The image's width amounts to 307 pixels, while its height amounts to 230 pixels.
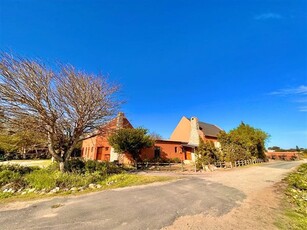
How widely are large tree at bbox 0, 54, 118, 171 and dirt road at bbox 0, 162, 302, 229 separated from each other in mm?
5205

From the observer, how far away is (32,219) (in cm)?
533

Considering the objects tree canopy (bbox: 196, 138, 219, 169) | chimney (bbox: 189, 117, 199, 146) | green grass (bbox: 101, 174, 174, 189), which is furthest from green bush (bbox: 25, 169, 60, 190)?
chimney (bbox: 189, 117, 199, 146)

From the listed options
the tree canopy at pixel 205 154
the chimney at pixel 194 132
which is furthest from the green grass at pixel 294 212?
the chimney at pixel 194 132

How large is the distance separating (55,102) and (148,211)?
871cm

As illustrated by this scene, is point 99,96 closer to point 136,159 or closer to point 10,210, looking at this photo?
point 10,210

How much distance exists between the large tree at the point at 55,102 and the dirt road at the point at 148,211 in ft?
17.1

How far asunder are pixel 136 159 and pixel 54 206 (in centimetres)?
1548

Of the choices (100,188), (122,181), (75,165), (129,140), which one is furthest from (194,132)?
(100,188)

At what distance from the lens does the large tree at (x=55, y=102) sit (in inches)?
384

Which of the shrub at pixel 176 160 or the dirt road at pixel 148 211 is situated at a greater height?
the shrub at pixel 176 160

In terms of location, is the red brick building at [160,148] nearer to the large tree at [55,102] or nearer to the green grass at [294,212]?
the large tree at [55,102]

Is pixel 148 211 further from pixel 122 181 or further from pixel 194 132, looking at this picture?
pixel 194 132

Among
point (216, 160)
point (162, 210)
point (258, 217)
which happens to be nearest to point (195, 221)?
point (162, 210)

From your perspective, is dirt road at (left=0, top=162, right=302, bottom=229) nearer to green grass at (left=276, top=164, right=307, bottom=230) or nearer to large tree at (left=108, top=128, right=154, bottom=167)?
green grass at (left=276, top=164, right=307, bottom=230)
